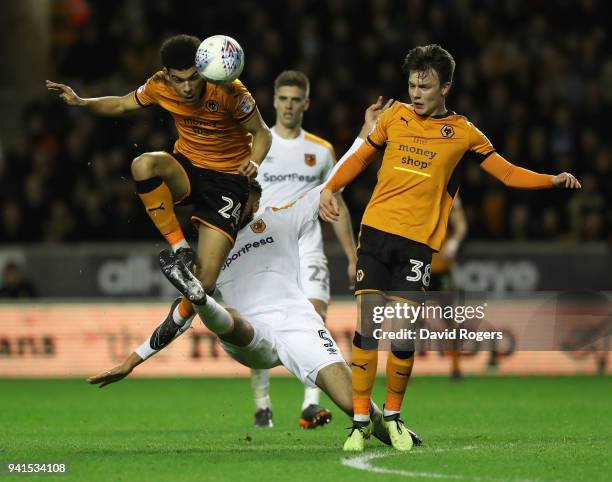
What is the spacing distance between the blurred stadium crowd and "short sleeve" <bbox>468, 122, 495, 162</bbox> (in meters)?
9.15

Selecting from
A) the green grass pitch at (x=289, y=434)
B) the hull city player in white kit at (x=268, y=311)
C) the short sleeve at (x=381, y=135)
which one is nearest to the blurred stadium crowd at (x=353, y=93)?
the green grass pitch at (x=289, y=434)

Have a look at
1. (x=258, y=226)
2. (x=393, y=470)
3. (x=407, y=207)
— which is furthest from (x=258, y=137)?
(x=393, y=470)

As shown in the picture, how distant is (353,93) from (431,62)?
1063cm

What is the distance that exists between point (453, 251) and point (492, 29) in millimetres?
6189

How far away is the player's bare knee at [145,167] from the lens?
8.54m

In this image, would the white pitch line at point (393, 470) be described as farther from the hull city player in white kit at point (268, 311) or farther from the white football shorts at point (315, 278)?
the white football shorts at point (315, 278)

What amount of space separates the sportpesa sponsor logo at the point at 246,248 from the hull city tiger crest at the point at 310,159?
85.8 inches

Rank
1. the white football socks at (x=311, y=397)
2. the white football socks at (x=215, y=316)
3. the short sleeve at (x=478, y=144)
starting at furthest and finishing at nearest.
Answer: the white football socks at (x=311, y=397) → the white football socks at (x=215, y=316) → the short sleeve at (x=478, y=144)

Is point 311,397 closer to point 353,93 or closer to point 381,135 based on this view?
point 381,135

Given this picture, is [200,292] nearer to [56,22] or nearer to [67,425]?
[67,425]

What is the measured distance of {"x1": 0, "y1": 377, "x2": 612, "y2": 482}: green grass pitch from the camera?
22.7 feet

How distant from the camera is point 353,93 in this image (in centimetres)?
1842

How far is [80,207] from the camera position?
17703 millimetres

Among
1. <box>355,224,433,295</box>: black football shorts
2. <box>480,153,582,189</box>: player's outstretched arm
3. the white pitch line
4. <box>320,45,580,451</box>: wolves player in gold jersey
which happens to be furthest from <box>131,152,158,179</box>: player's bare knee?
the white pitch line
